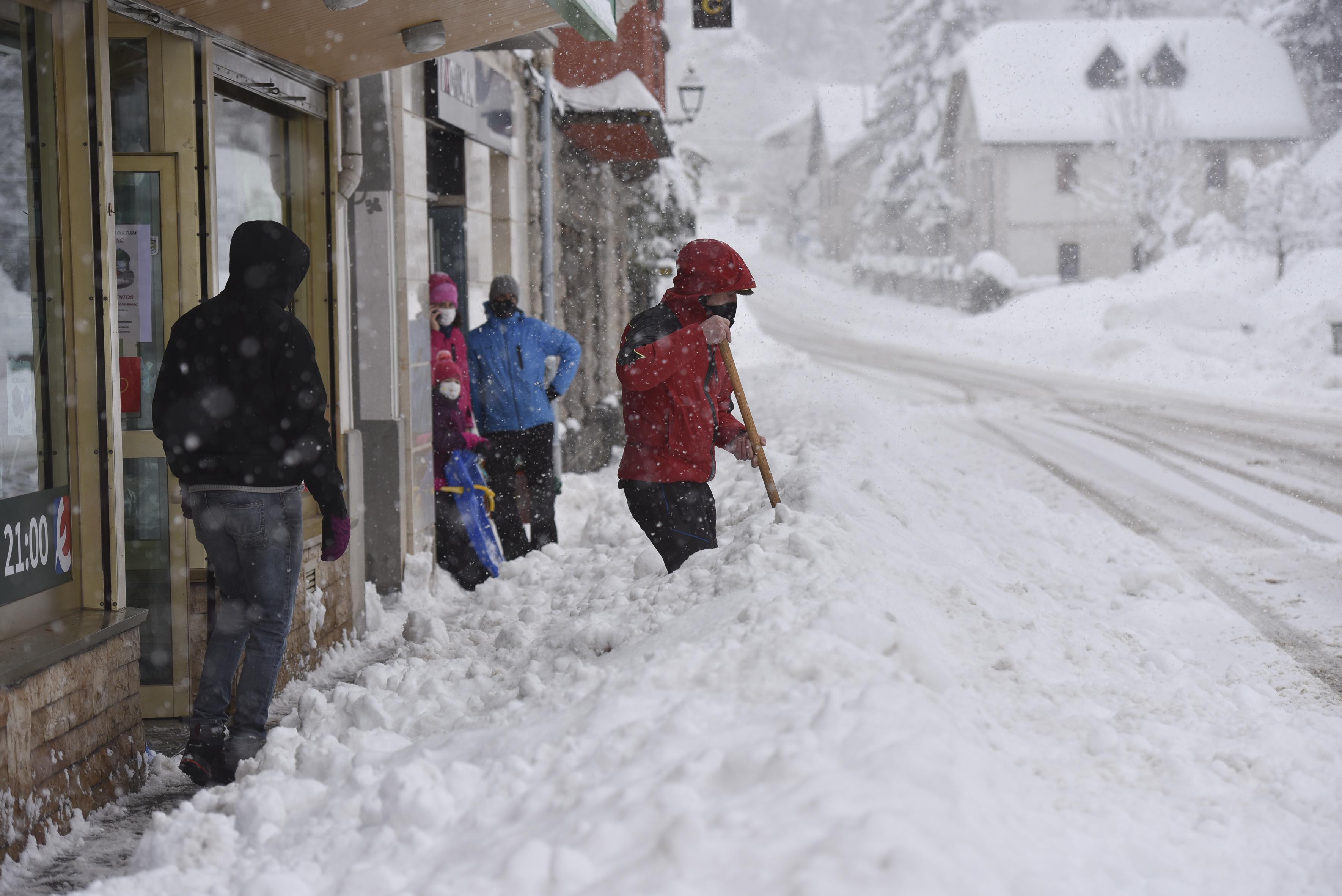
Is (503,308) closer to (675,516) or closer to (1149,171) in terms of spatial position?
(675,516)

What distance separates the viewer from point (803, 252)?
235 ft

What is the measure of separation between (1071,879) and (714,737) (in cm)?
92

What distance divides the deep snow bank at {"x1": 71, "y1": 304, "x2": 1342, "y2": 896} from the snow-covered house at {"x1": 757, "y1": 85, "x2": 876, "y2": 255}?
4930cm

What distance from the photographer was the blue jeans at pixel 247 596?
167 inches

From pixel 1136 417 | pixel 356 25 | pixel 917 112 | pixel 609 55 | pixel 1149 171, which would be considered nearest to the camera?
pixel 356 25

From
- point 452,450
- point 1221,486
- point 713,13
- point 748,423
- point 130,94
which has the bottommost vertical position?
point 1221,486

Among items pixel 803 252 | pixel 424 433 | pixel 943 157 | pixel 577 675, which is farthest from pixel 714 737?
pixel 803 252

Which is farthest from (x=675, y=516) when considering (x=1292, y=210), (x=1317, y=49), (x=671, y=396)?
(x=1317, y=49)

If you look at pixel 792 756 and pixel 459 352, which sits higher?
pixel 459 352

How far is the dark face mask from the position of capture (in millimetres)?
7750

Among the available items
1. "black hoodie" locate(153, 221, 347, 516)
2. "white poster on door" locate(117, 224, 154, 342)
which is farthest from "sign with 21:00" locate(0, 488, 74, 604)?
"white poster on door" locate(117, 224, 154, 342)

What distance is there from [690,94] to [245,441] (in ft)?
44.8

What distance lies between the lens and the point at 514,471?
7965 mm

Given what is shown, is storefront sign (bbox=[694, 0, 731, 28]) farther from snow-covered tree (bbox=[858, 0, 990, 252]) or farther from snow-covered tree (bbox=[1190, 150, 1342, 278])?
snow-covered tree (bbox=[858, 0, 990, 252])
